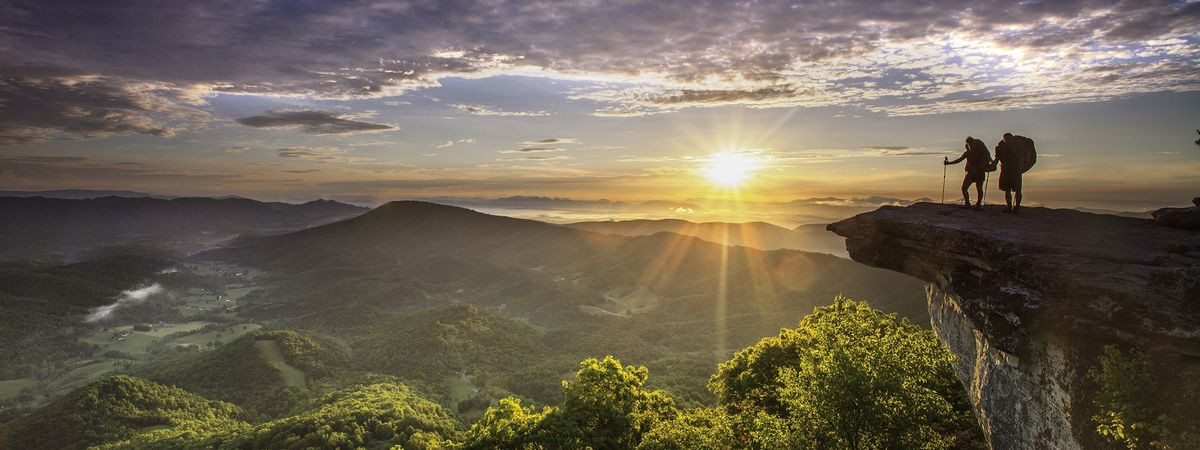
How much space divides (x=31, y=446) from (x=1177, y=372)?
19566 centimetres

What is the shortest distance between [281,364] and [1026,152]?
20218 cm

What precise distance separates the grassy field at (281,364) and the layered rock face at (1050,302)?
184 meters

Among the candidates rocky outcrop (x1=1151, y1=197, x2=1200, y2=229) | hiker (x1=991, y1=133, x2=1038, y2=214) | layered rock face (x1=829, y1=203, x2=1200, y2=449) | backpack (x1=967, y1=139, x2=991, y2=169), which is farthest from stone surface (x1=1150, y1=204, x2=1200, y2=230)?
backpack (x1=967, y1=139, x2=991, y2=169)

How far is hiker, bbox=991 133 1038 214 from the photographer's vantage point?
23.3m

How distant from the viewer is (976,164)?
25.2 metres

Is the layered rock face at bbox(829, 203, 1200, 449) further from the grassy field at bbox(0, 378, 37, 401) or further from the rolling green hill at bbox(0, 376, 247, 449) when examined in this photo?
the grassy field at bbox(0, 378, 37, 401)

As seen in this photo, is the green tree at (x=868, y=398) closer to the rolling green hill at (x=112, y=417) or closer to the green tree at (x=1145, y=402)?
the green tree at (x=1145, y=402)

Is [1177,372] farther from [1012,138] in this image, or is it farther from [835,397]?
[1012,138]

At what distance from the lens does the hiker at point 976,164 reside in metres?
25.0

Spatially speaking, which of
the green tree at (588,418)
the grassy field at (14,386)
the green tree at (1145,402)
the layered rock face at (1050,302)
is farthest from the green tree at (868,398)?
the grassy field at (14,386)

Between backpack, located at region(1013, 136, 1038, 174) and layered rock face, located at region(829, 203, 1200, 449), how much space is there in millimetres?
2198

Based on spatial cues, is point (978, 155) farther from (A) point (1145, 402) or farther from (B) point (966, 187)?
(A) point (1145, 402)

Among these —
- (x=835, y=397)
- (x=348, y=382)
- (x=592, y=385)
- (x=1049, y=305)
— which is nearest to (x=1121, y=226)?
(x=1049, y=305)

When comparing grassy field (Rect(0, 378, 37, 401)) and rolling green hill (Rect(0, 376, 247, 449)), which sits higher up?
rolling green hill (Rect(0, 376, 247, 449))
